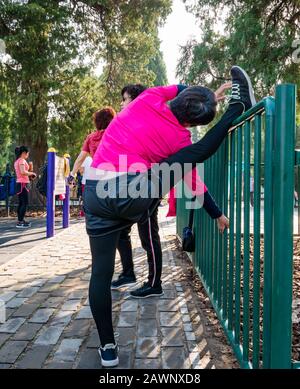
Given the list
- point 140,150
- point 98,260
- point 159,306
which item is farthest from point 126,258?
point 140,150

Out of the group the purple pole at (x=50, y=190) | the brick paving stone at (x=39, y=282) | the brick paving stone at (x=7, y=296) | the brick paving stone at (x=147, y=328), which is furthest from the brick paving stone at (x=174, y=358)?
the purple pole at (x=50, y=190)

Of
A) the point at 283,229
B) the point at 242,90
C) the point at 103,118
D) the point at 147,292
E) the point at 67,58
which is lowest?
the point at 147,292

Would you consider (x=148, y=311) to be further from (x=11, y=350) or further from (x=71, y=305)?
(x=11, y=350)

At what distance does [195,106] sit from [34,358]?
1711 millimetres

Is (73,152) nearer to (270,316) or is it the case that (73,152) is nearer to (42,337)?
(42,337)

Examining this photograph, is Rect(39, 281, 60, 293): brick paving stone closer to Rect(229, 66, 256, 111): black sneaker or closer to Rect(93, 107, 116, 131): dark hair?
Rect(93, 107, 116, 131): dark hair

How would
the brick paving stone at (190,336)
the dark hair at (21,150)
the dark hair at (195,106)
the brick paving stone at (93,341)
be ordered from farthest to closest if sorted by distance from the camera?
the dark hair at (21,150), the brick paving stone at (190,336), the brick paving stone at (93,341), the dark hair at (195,106)

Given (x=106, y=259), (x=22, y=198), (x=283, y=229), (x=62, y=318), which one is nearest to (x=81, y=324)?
(x=62, y=318)

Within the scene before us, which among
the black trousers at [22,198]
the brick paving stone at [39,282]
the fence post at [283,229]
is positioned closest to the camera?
the fence post at [283,229]

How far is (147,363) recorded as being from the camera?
8.30ft

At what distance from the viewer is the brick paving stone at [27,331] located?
2957 millimetres

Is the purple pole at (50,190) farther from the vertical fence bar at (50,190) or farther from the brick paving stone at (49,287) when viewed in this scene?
the brick paving stone at (49,287)

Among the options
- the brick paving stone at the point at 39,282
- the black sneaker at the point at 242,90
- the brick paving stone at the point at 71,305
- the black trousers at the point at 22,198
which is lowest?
the brick paving stone at the point at 71,305

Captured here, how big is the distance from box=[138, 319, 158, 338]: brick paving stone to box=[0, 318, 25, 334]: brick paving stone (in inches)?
34.2
